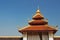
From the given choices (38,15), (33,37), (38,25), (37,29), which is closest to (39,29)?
(37,29)

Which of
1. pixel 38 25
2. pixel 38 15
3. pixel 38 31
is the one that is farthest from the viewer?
pixel 38 15

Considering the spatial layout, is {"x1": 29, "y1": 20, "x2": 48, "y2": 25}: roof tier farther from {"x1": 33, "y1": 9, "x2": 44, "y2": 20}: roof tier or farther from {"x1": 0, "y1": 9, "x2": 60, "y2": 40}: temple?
{"x1": 33, "y1": 9, "x2": 44, "y2": 20}: roof tier

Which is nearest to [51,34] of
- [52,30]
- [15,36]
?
[52,30]

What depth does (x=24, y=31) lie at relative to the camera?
23.5 meters

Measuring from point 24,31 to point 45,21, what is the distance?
309 centimetres

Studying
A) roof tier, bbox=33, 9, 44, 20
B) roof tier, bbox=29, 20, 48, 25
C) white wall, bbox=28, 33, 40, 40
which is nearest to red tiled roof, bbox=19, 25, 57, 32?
roof tier, bbox=29, 20, 48, 25

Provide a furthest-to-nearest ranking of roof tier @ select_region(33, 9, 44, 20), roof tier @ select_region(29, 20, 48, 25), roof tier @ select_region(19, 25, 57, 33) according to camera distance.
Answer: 1. roof tier @ select_region(33, 9, 44, 20)
2. roof tier @ select_region(29, 20, 48, 25)
3. roof tier @ select_region(19, 25, 57, 33)

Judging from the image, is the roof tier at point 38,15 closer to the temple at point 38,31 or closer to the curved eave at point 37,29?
the temple at point 38,31

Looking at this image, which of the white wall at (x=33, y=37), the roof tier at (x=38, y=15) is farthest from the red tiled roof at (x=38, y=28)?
the roof tier at (x=38, y=15)

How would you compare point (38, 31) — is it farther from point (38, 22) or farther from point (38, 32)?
point (38, 22)

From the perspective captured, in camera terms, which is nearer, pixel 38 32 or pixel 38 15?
pixel 38 32

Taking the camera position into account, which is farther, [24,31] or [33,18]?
[33,18]

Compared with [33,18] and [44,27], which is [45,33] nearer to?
[44,27]

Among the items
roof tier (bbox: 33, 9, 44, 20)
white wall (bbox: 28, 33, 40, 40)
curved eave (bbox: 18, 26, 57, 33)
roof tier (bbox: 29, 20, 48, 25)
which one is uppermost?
roof tier (bbox: 33, 9, 44, 20)
